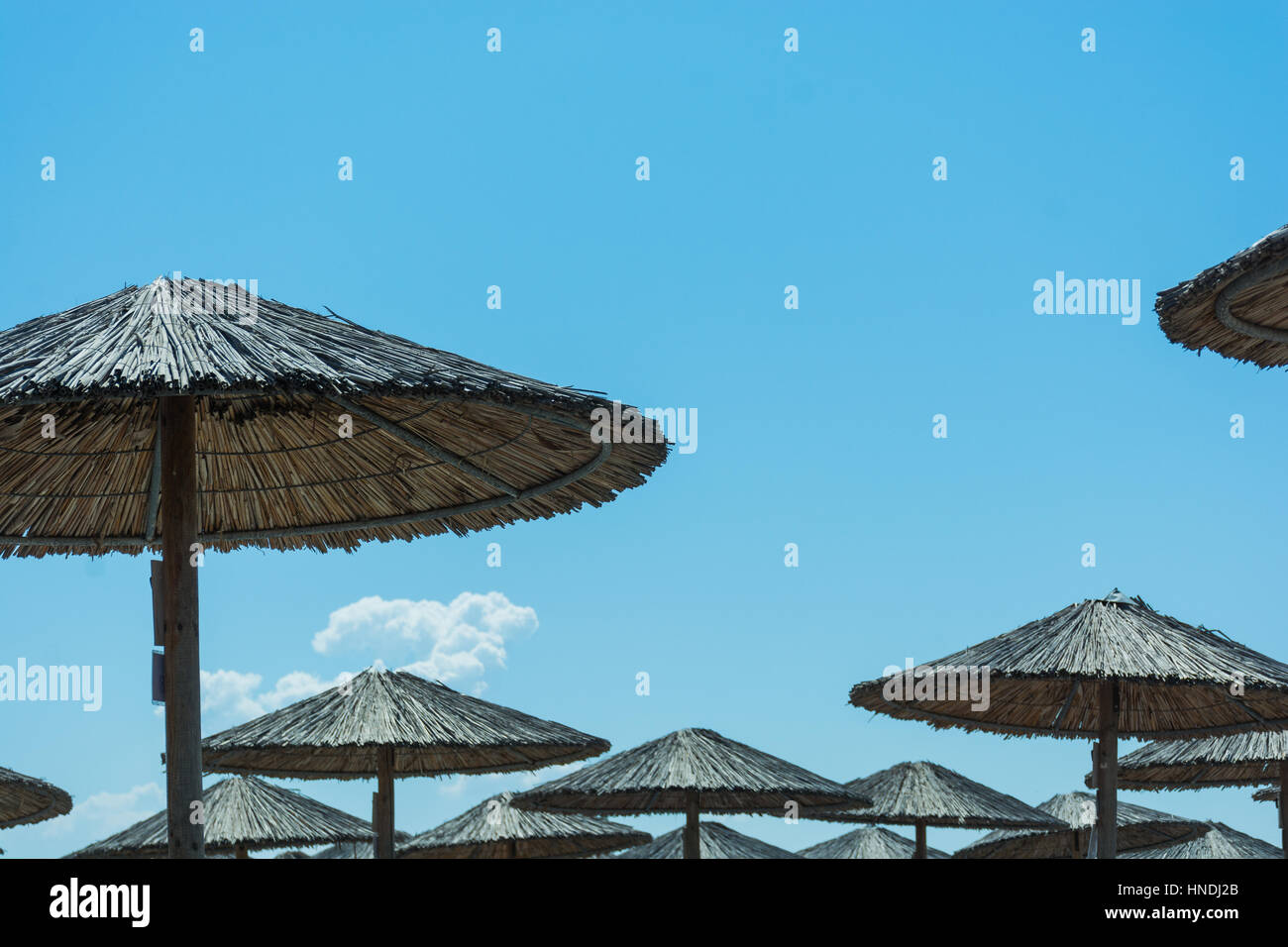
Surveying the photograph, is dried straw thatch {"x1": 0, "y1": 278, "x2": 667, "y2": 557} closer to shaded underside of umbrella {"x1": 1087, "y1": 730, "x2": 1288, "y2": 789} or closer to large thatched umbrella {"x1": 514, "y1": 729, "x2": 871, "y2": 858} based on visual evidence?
large thatched umbrella {"x1": 514, "y1": 729, "x2": 871, "y2": 858}

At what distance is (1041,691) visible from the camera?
11008 millimetres

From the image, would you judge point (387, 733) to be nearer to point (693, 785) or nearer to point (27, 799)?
point (693, 785)

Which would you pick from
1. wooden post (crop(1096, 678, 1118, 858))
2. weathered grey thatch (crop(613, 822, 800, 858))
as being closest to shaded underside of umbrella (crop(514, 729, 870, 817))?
weathered grey thatch (crop(613, 822, 800, 858))

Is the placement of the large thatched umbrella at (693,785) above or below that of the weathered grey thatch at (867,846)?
above

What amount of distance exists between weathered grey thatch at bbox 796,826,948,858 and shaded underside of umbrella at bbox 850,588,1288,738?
656 centimetres

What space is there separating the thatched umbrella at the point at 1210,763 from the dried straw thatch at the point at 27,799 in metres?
9.55

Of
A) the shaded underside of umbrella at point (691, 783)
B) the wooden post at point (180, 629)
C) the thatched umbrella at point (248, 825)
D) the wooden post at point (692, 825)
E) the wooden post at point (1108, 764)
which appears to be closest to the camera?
the wooden post at point (180, 629)

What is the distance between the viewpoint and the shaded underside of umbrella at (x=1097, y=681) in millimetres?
8828

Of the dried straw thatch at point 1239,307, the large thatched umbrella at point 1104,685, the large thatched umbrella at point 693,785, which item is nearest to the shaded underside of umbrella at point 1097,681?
the large thatched umbrella at point 1104,685

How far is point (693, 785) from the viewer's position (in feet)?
39.9

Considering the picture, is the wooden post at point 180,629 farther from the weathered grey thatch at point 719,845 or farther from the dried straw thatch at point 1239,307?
the weathered grey thatch at point 719,845
